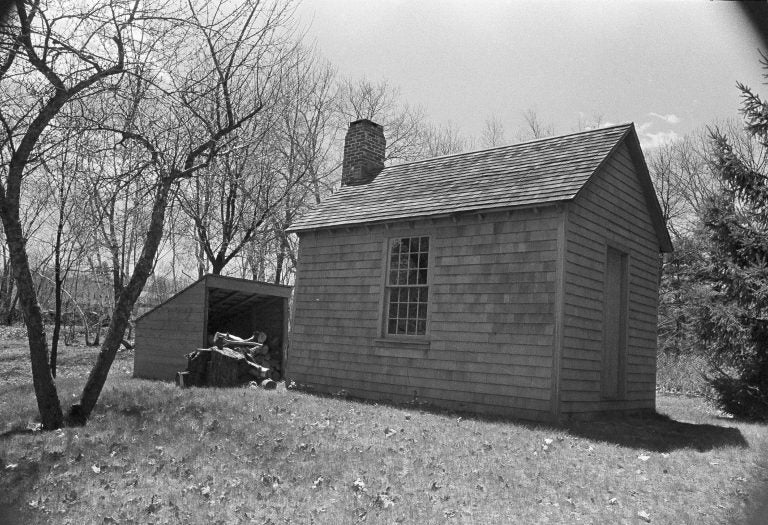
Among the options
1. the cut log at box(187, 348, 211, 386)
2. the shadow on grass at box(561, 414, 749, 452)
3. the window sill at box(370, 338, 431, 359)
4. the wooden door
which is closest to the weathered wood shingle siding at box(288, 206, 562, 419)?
the window sill at box(370, 338, 431, 359)

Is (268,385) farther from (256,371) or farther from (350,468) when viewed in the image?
(350,468)

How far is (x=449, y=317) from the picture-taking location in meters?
12.1

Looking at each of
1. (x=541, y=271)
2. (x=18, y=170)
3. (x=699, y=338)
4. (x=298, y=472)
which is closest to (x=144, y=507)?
(x=298, y=472)

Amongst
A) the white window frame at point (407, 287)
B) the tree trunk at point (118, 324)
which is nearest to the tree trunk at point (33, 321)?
the tree trunk at point (118, 324)

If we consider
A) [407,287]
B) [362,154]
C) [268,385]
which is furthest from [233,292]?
[407,287]

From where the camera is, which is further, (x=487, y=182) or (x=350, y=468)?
(x=487, y=182)

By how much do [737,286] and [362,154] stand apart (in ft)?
29.5

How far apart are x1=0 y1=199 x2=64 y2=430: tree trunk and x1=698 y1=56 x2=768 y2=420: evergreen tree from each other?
40.2ft

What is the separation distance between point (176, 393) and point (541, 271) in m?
6.97

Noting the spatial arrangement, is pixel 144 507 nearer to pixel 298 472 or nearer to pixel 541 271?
pixel 298 472

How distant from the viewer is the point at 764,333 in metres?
13.3

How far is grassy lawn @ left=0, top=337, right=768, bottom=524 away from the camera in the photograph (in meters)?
5.96

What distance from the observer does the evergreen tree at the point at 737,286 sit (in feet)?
41.9

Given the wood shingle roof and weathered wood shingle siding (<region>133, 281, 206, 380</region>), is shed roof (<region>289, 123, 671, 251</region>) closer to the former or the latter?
the wood shingle roof
